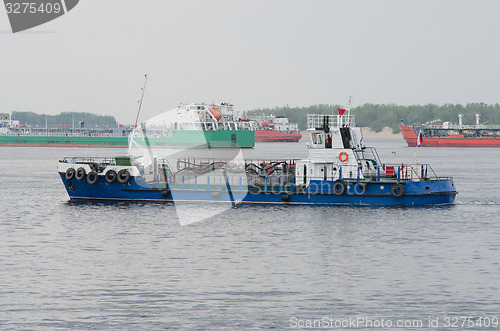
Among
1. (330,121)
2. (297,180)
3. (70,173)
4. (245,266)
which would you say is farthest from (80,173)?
(245,266)

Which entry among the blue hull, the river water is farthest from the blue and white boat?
the river water

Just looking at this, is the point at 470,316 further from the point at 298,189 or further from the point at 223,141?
the point at 223,141

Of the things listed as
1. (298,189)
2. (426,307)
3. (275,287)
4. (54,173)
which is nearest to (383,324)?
(426,307)

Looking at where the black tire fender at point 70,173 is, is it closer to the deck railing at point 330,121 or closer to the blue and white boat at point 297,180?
the blue and white boat at point 297,180

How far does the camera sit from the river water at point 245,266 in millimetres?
26547

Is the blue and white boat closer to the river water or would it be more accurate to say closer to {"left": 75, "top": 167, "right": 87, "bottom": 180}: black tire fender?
{"left": 75, "top": 167, "right": 87, "bottom": 180}: black tire fender

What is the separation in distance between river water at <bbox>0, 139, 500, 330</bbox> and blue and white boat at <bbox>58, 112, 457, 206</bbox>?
3.51ft

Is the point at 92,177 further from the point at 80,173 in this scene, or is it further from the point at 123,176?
the point at 123,176

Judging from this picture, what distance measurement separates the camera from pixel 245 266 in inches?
1326

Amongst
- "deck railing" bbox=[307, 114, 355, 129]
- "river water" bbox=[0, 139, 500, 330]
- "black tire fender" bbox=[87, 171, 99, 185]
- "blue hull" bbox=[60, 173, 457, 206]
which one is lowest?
"river water" bbox=[0, 139, 500, 330]

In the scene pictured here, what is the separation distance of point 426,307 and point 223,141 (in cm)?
15048

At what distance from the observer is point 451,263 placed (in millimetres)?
35000

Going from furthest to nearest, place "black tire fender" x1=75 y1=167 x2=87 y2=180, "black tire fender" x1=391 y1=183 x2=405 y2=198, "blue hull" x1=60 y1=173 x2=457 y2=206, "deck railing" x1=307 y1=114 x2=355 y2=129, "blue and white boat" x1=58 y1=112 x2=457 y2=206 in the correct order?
"black tire fender" x1=75 y1=167 x2=87 y2=180 → "deck railing" x1=307 y1=114 x2=355 y2=129 → "blue and white boat" x1=58 y1=112 x2=457 y2=206 → "blue hull" x1=60 y1=173 x2=457 y2=206 → "black tire fender" x1=391 y1=183 x2=405 y2=198

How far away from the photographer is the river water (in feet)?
87.1
